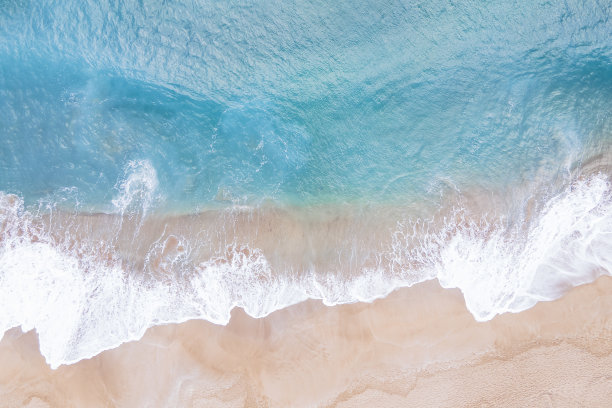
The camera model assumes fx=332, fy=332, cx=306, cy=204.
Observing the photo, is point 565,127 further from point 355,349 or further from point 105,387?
point 105,387

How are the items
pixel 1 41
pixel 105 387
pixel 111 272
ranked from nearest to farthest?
pixel 105 387, pixel 111 272, pixel 1 41

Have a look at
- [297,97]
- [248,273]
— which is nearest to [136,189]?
[248,273]

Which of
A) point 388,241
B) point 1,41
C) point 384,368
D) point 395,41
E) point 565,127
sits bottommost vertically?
point 384,368

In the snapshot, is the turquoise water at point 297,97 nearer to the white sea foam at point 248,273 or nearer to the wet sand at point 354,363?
the white sea foam at point 248,273

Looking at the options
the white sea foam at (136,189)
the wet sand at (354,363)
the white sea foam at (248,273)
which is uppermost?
the white sea foam at (136,189)

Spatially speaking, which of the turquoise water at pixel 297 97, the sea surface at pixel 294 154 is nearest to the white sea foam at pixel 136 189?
the sea surface at pixel 294 154

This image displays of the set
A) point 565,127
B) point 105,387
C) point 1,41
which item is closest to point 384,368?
point 105,387

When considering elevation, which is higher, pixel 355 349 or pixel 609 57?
pixel 609 57

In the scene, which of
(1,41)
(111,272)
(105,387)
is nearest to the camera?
(105,387)
